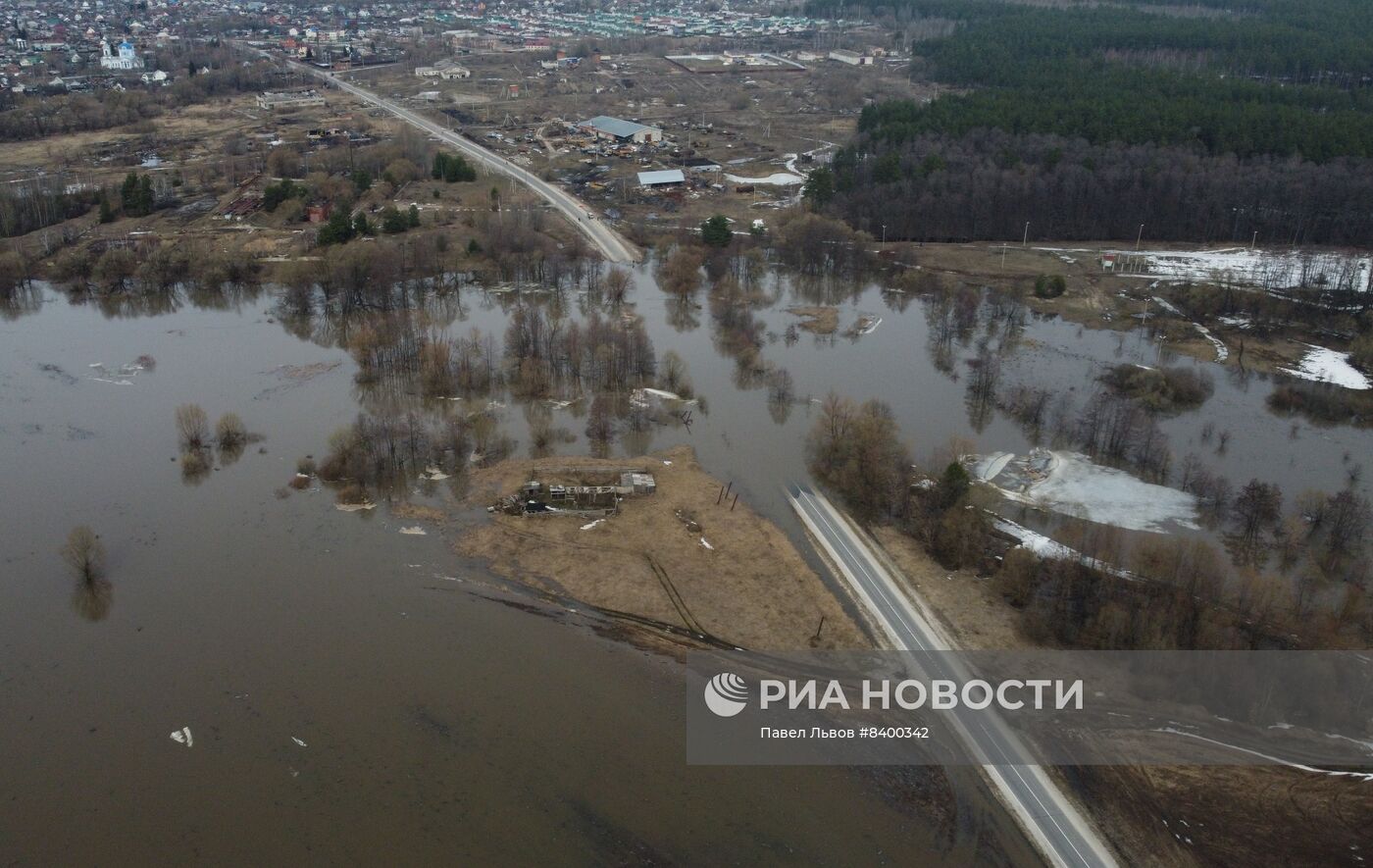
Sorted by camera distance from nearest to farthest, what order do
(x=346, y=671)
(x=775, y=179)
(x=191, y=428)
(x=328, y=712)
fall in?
(x=328, y=712)
(x=346, y=671)
(x=191, y=428)
(x=775, y=179)

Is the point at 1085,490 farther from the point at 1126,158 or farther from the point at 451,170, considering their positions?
the point at 451,170

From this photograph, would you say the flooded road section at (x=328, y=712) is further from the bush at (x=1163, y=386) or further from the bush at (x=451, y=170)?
the bush at (x=451, y=170)

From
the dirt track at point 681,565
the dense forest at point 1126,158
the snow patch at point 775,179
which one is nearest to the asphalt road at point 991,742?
the dirt track at point 681,565

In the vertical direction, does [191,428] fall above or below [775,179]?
below

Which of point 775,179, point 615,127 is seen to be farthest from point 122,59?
point 775,179

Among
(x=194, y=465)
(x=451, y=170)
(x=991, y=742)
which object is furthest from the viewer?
(x=451, y=170)

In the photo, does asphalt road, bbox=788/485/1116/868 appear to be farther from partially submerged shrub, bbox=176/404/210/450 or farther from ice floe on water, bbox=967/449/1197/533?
partially submerged shrub, bbox=176/404/210/450

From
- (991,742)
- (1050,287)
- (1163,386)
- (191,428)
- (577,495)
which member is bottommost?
(991,742)
